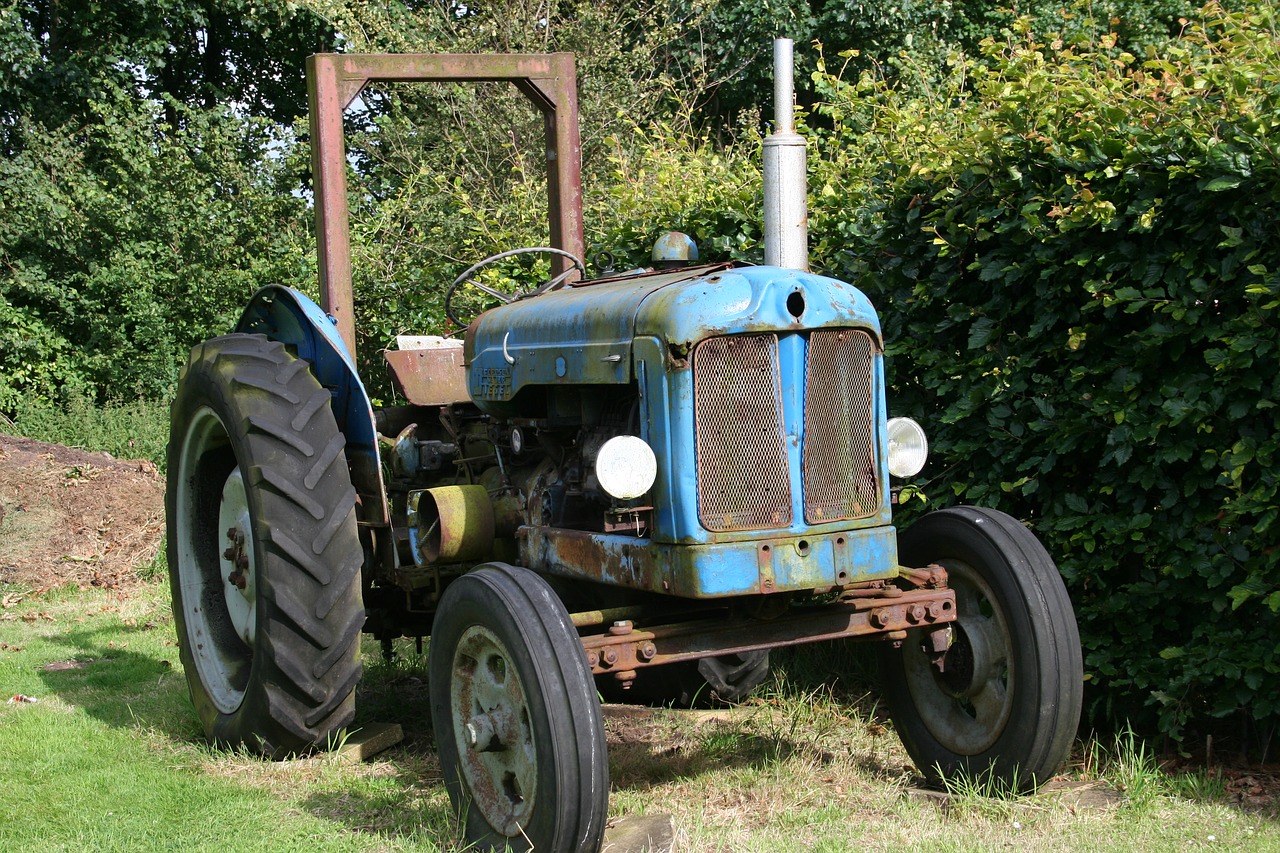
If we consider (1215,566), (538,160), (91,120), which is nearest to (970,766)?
(1215,566)

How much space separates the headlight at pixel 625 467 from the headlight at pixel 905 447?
83cm

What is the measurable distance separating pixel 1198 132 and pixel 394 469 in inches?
124

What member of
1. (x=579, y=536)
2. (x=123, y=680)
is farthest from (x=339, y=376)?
(x=123, y=680)

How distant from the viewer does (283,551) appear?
13.4 feet

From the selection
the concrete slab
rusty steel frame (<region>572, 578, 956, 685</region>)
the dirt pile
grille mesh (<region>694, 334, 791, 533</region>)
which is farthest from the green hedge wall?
the dirt pile

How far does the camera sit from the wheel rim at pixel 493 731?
3.31 m

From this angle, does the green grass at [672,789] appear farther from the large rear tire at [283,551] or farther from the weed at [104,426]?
the weed at [104,426]

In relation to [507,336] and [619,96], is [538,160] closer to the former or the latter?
[619,96]

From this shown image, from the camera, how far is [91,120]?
15.8 meters

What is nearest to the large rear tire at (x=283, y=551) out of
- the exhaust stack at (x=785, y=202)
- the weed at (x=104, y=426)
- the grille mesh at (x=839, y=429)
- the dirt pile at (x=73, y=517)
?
the grille mesh at (x=839, y=429)

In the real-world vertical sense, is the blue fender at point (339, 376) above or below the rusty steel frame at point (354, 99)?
below

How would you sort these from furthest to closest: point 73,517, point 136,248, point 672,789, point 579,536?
point 136,248, point 73,517, point 672,789, point 579,536

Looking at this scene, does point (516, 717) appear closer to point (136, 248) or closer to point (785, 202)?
point (785, 202)

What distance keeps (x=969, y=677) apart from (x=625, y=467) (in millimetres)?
1345
